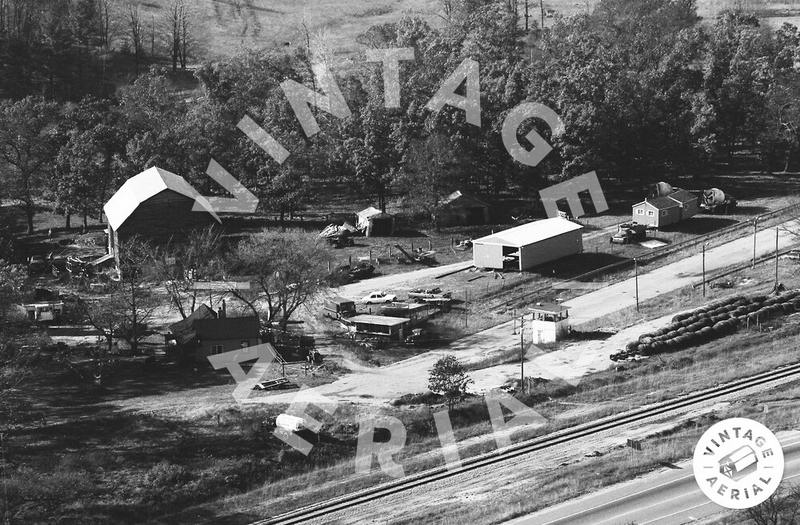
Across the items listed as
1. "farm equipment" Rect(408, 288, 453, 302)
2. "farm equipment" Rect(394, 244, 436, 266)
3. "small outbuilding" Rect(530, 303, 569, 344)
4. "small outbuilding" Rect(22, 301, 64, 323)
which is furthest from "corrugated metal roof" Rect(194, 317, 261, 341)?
"farm equipment" Rect(394, 244, 436, 266)

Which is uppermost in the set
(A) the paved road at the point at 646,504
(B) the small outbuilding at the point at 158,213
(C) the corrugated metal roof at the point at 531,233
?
(B) the small outbuilding at the point at 158,213

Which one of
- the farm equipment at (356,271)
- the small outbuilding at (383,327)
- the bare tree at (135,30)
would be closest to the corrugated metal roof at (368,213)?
the farm equipment at (356,271)

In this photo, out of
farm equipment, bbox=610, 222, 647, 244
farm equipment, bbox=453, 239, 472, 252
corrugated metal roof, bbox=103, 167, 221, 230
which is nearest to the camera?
corrugated metal roof, bbox=103, 167, 221, 230

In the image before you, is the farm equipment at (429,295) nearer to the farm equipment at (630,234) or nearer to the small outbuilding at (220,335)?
the small outbuilding at (220,335)

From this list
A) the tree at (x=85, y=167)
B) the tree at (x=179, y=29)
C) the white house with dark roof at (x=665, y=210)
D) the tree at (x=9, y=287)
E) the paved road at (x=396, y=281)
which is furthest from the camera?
the tree at (x=179, y=29)

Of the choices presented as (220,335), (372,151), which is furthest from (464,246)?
(220,335)

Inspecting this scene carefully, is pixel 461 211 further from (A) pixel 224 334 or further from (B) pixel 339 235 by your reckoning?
(A) pixel 224 334

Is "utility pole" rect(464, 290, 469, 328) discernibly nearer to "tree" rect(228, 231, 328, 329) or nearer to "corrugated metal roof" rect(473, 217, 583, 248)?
"corrugated metal roof" rect(473, 217, 583, 248)
